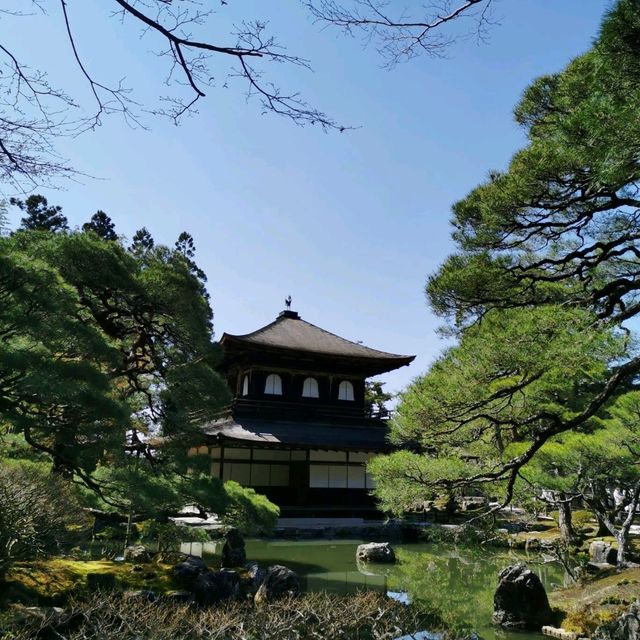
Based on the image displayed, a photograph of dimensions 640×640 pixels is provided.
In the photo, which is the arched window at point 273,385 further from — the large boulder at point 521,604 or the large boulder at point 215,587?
the large boulder at point 521,604

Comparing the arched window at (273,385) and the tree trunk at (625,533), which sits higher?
the arched window at (273,385)

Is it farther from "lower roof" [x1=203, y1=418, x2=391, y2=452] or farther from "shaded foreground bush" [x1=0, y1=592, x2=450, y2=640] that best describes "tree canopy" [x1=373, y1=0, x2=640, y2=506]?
"lower roof" [x1=203, y1=418, x2=391, y2=452]

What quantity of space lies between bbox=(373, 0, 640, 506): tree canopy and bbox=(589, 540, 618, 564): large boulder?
15.7ft

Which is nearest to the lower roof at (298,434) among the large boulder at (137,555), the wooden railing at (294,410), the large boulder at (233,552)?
the wooden railing at (294,410)

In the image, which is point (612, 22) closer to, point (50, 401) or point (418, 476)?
point (418, 476)

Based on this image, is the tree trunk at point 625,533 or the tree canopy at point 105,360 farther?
the tree trunk at point 625,533

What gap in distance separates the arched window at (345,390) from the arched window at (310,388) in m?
0.85

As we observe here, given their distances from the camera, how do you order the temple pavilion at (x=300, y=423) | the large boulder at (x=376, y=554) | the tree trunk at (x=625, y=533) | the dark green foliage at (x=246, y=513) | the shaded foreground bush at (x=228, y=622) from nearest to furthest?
the shaded foreground bush at (x=228, y=622), the tree trunk at (x=625, y=533), the dark green foliage at (x=246, y=513), the large boulder at (x=376, y=554), the temple pavilion at (x=300, y=423)

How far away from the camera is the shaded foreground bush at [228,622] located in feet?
13.3

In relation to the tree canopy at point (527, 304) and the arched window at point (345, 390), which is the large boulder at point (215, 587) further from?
the arched window at point (345, 390)

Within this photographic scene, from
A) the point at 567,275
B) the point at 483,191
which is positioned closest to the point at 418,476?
the point at 567,275

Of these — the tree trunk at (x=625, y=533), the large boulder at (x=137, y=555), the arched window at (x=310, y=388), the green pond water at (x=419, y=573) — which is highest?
the arched window at (x=310, y=388)

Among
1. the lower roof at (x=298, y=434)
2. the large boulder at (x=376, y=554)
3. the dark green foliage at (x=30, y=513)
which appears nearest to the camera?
the dark green foliage at (x=30, y=513)

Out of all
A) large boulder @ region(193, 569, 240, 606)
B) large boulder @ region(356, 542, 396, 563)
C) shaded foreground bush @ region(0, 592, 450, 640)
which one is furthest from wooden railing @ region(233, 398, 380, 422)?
shaded foreground bush @ region(0, 592, 450, 640)
